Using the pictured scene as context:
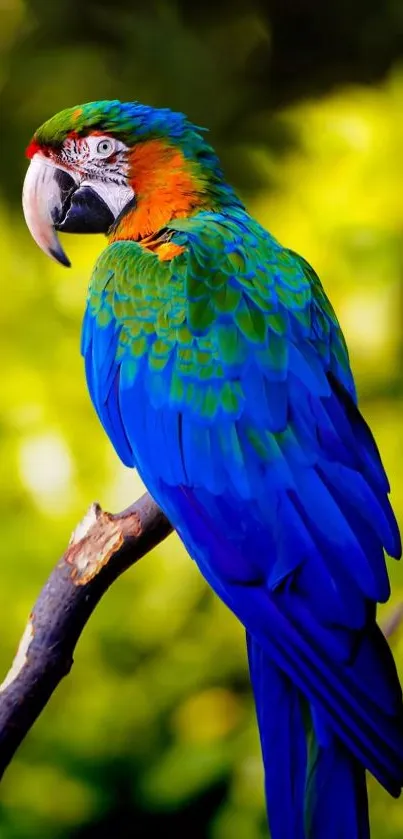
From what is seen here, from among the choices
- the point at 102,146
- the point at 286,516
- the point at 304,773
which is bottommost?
the point at 304,773

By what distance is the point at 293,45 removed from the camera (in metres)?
1.87

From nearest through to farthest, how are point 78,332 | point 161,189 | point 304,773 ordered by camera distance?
point 304,773 → point 161,189 → point 78,332

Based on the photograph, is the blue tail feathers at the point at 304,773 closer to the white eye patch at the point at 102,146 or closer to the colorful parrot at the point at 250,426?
the colorful parrot at the point at 250,426

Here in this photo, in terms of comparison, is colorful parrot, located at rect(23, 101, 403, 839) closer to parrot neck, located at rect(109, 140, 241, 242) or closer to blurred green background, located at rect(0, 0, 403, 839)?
parrot neck, located at rect(109, 140, 241, 242)

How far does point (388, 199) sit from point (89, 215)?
68cm

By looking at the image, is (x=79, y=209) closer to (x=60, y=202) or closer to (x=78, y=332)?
(x=60, y=202)

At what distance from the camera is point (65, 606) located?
1.19 m

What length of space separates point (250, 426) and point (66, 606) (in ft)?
1.05

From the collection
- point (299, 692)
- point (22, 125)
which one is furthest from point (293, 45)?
point (299, 692)

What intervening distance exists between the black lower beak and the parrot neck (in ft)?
0.11

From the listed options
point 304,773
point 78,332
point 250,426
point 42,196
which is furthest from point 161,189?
point 304,773

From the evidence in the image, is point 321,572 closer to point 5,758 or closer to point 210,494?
point 210,494

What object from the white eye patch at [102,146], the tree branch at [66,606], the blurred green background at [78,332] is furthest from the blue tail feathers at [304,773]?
the white eye patch at [102,146]

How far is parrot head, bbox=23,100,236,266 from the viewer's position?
1384 millimetres
